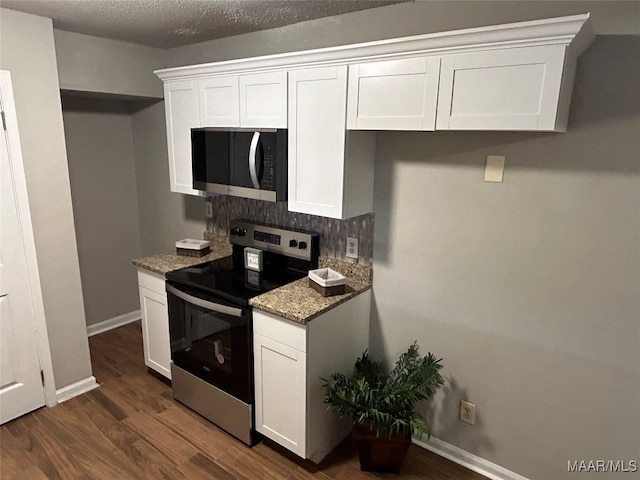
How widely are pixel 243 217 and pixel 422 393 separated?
5.30 ft

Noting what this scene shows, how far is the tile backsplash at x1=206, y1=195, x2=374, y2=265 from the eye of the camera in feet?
7.72

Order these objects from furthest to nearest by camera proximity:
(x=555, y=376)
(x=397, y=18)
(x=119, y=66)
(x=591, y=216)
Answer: (x=119, y=66), (x=397, y=18), (x=555, y=376), (x=591, y=216)

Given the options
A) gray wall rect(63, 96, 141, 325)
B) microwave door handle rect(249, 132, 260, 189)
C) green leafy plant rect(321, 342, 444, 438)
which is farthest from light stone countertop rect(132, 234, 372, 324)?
gray wall rect(63, 96, 141, 325)

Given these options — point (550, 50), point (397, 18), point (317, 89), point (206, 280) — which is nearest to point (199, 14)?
point (317, 89)

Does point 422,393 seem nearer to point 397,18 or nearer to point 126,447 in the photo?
point 126,447

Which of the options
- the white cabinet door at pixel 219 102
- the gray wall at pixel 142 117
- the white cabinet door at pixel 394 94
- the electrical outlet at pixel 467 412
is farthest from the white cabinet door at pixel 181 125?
the electrical outlet at pixel 467 412

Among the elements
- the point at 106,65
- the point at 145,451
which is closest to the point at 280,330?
the point at 145,451

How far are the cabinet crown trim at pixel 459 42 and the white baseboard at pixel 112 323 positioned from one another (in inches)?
105

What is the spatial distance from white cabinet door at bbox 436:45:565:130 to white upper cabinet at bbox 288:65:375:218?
48 cm

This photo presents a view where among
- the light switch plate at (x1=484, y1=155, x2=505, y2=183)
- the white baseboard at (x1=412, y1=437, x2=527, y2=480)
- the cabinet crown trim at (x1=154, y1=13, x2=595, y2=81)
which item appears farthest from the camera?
the white baseboard at (x1=412, y1=437, x2=527, y2=480)

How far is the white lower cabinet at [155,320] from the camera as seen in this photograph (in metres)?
2.68

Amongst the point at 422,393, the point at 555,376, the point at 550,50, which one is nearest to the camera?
the point at 550,50

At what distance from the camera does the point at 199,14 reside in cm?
223

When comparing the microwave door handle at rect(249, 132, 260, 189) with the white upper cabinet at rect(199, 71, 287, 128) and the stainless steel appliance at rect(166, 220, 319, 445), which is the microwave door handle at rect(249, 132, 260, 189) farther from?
the stainless steel appliance at rect(166, 220, 319, 445)
